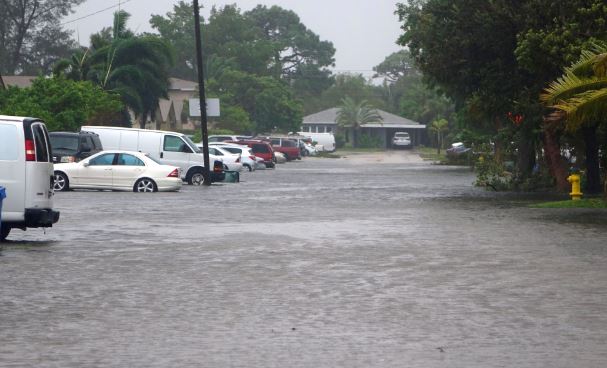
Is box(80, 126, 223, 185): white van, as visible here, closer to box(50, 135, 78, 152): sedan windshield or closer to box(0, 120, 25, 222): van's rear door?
box(50, 135, 78, 152): sedan windshield

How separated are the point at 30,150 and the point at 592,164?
75.9ft

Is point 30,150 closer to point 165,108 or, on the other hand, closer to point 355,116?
point 165,108

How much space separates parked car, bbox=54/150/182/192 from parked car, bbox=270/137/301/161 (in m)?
49.3

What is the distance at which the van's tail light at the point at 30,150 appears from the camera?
1989 centimetres

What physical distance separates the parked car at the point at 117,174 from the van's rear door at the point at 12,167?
19074mm

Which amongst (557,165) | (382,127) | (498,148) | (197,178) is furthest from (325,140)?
(557,165)

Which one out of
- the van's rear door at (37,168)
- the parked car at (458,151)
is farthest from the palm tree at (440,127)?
the van's rear door at (37,168)

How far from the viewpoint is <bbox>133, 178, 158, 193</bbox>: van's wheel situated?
39656 millimetres

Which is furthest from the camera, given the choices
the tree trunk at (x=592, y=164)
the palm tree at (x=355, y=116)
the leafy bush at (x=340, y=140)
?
the palm tree at (x=355, y=116)

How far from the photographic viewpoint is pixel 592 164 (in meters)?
39.0

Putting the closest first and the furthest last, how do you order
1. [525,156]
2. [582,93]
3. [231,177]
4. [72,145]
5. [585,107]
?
1. [585,107]
2. [582,93]
3. [72,145]
4. [525,156]
5. [231,177]

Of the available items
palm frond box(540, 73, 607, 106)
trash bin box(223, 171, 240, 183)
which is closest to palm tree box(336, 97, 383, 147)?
trash bin box(223, 171, 240, 183)

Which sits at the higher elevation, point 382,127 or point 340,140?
point 382,127

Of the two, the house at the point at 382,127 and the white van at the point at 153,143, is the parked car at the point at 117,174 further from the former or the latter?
the house at the point at 382,127
